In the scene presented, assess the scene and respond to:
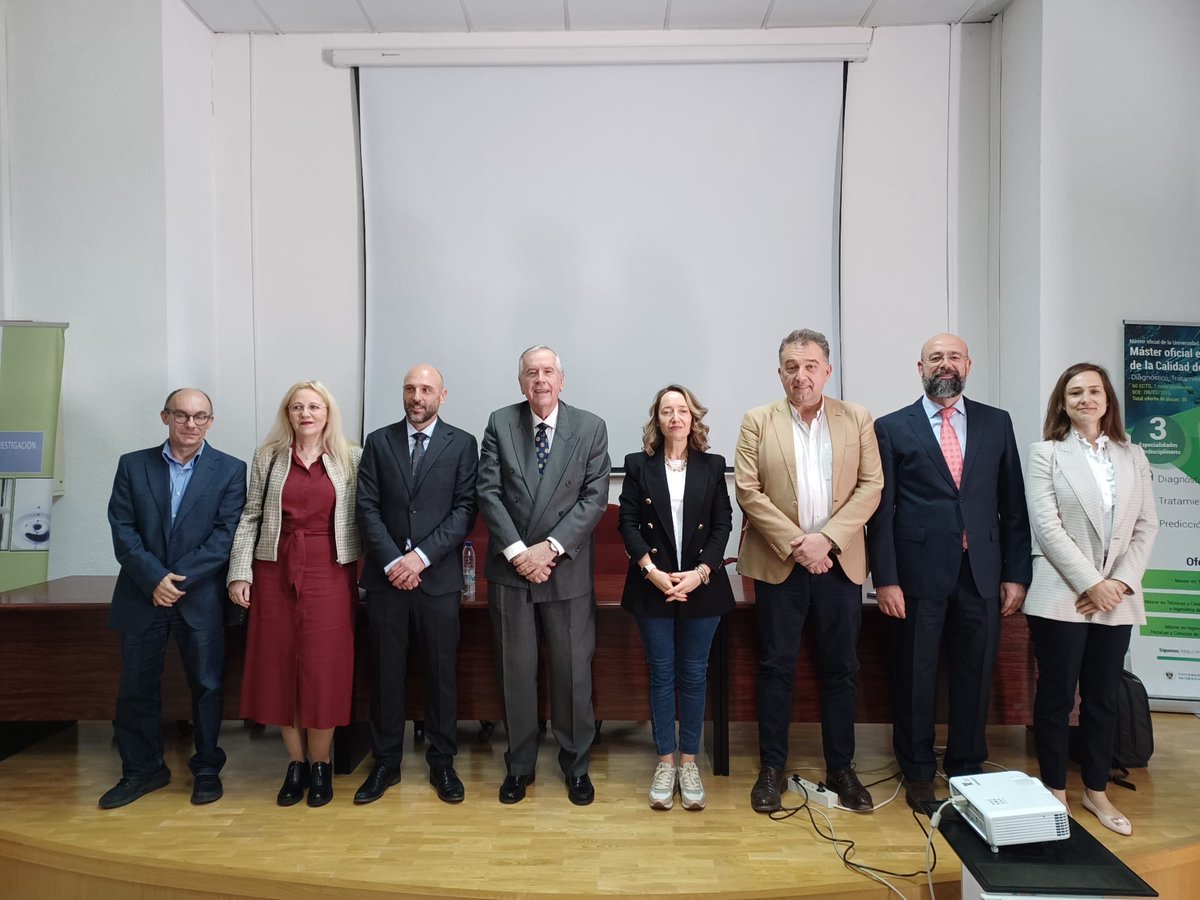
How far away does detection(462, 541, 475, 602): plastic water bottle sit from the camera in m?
2.87

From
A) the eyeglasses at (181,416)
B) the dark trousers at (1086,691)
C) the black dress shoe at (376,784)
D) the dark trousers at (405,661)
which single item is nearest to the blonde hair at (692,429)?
the dark trousers at (405,661)

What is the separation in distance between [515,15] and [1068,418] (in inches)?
138

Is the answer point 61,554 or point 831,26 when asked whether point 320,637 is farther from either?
point 831,26

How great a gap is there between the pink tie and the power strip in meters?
1.18

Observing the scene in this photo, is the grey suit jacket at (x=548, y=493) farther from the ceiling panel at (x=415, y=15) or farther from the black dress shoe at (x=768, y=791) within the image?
the ceiling panel at (x=415, y=15)

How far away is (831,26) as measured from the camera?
14.0ft

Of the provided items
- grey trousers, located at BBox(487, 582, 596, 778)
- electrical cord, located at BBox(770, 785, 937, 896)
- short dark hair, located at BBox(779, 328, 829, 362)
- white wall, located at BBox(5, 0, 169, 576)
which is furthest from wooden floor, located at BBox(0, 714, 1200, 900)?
white wall, located at BBox(5, 0, 169, 576)

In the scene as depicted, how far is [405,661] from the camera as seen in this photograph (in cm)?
271

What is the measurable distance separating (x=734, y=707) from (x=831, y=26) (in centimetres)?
382

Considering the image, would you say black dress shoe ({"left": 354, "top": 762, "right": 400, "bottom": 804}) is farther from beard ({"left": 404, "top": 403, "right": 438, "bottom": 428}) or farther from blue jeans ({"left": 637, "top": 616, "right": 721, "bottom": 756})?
beard ({"left": 404, "top": 403, "right": 438, "bottom": 428})

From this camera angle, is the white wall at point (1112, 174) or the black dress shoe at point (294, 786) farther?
the white wall at point (1112, 174)

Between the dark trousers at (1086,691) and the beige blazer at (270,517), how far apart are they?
2466 millimetres

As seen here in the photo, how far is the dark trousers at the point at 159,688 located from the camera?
2668mm

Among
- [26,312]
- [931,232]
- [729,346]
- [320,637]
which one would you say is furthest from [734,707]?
[26,312]
